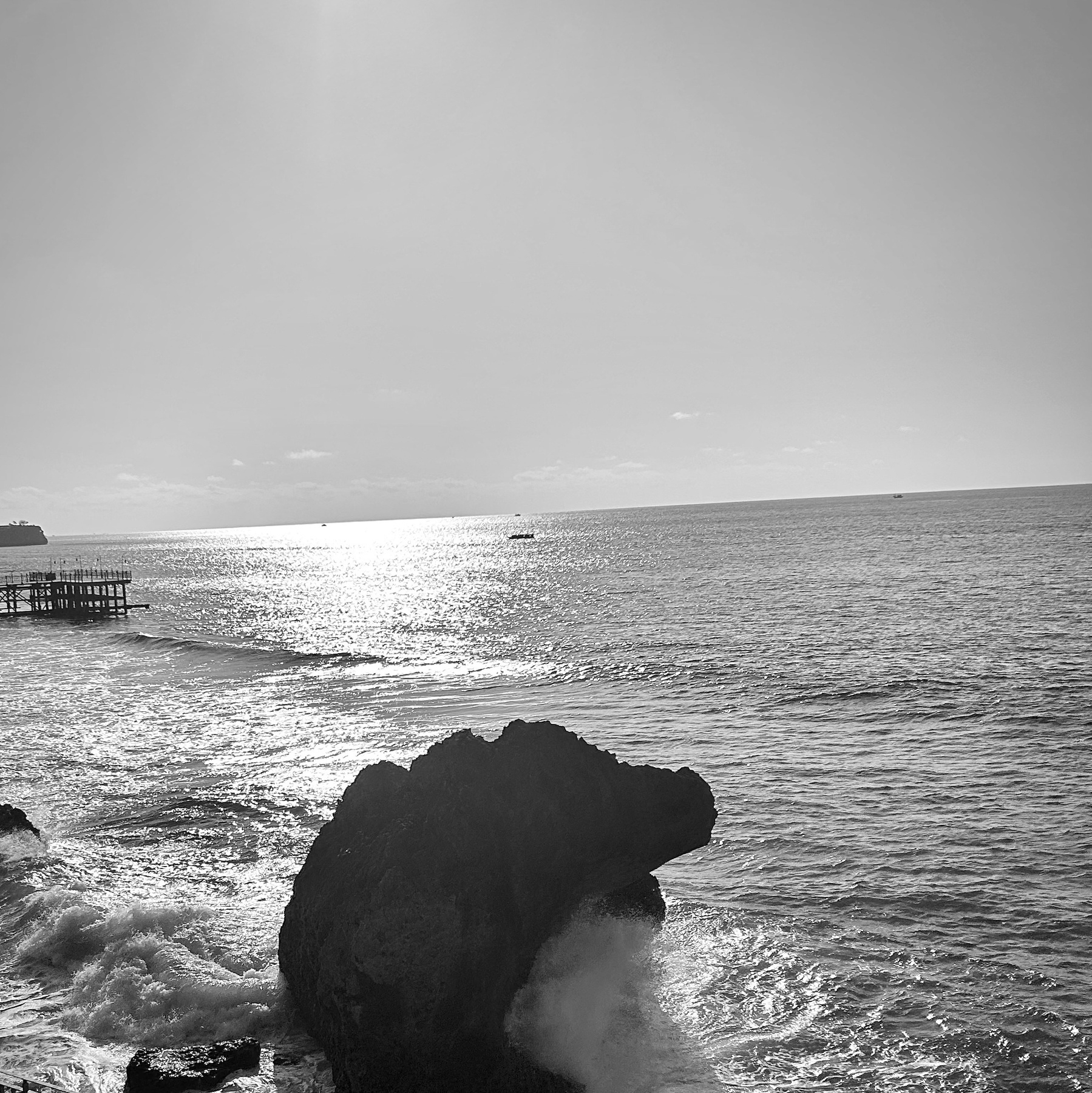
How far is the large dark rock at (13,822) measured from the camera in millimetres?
25156

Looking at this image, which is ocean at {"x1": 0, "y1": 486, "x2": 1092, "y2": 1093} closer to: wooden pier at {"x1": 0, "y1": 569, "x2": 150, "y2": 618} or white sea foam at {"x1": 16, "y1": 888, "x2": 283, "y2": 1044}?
white sea foam at {"x1": 16, "y1": 888, "x2": 283, "y2": 1044}

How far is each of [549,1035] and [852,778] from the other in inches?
711

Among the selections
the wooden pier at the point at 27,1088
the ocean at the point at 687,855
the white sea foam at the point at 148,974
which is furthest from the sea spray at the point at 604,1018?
the wooden pier at the point at 27,1088

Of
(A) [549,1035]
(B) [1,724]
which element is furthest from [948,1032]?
(B) [1,724]

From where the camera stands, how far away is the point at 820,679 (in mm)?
46781

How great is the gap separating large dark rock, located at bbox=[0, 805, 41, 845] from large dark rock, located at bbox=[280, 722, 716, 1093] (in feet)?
40.6

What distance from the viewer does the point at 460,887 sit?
14766 mm

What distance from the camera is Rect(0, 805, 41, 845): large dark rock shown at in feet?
82.5

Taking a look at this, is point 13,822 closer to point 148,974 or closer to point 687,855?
point 148,974

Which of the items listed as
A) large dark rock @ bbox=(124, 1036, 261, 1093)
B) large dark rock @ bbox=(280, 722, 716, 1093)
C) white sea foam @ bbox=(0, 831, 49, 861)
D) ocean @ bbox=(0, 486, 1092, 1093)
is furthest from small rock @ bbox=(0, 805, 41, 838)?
large dark rock @ bbox=(124, 1036, 261, 1093)

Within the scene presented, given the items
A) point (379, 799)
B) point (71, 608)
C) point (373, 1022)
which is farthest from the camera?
point (71, 608)

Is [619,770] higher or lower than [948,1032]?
higher

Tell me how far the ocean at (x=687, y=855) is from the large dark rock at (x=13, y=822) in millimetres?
385

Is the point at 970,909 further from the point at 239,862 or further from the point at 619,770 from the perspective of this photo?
the point at 239,862
